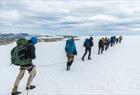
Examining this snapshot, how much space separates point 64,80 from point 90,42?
24.6 ft

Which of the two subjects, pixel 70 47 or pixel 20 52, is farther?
pixel 70 47

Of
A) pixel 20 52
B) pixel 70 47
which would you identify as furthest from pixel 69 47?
pixel 20 52

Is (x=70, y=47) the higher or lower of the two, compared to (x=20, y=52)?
lower

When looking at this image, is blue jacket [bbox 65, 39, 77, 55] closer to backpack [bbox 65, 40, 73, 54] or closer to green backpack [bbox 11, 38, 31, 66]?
backpack [bbox 65, 40, 73, 54]

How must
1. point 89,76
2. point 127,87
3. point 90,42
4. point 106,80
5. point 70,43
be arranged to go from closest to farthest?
point 127,87 → point 106,80 → point 89,76 → point 70,43 → point 90,42

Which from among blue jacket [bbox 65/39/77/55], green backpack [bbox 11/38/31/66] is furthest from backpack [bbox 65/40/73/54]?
green backpack [bbox 11/38/31/66]

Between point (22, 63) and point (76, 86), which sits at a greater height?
point (22, 63)

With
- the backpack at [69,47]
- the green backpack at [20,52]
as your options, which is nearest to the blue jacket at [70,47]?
the backpack at [69,47]

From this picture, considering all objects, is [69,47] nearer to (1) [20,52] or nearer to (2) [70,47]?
(2) [70,47]

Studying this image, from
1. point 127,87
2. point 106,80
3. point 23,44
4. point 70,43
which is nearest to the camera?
point 23,44

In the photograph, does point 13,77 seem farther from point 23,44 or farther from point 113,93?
point 113,93

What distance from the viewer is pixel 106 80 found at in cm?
1102

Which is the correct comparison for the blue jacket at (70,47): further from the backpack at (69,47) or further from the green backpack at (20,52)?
the green backpack at (20,52)

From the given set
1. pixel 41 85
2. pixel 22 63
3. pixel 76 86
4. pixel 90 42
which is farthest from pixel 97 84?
pixel 90 42
